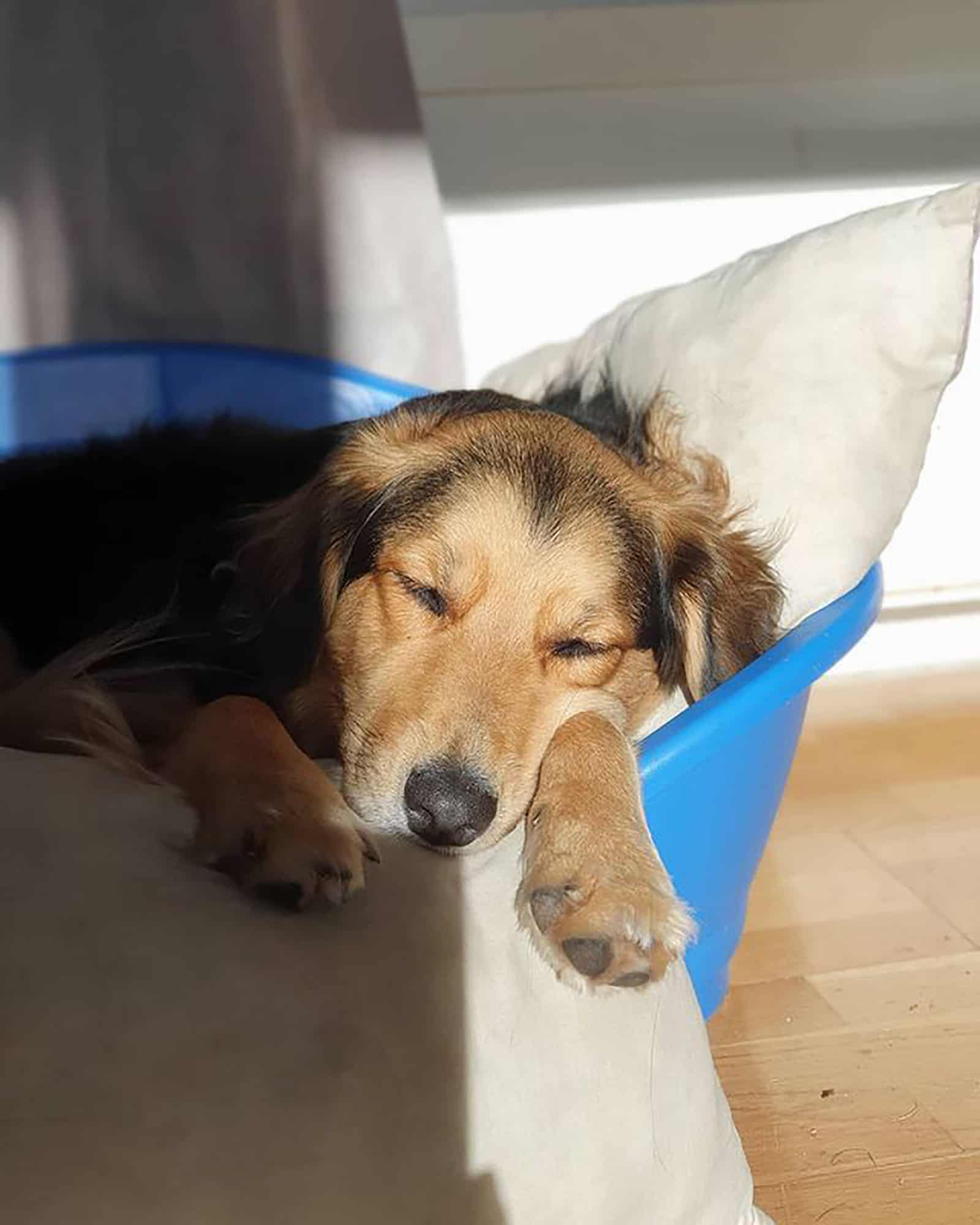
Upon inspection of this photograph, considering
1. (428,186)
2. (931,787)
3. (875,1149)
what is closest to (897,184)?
(428,186)

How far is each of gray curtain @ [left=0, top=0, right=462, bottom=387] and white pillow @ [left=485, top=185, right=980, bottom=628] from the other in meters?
0.83

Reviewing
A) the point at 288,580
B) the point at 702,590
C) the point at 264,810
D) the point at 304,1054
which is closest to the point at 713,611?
the point at 702,590

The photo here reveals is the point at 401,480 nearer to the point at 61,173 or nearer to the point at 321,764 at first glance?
the point at 321,764

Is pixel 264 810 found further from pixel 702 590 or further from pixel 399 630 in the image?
pixel 702 590

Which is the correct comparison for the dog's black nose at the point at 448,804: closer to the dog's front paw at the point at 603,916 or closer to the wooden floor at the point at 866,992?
the dog's front paw at the point at 603,916

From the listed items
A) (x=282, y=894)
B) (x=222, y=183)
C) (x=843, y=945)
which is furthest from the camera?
(x=222, y=183)

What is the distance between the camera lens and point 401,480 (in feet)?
5.16

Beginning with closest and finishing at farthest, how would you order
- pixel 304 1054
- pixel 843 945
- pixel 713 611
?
pixel 304 1054
pixel 713 611
pixel 843 945

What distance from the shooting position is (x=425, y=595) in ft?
4.73

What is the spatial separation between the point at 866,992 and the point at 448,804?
919mm

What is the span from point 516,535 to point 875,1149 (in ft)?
2.73

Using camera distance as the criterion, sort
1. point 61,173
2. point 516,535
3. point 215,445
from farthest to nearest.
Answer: point 61,173
point 215,445
point 516,535

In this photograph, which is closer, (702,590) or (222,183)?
(702,590)

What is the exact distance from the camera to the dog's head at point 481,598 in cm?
128
